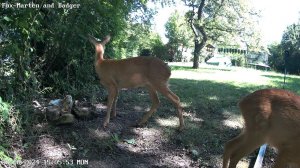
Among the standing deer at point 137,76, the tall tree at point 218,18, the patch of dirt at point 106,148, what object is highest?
the tall tree at point 218,18

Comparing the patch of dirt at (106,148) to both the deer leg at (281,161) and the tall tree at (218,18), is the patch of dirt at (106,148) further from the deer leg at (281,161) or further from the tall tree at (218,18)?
the tall tree at (218,18)

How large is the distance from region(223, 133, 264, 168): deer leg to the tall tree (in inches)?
891

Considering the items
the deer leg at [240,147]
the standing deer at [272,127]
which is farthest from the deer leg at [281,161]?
the deer leg at [240,147]

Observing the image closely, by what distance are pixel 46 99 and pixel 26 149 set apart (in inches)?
77.8

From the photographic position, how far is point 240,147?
4.38 metres

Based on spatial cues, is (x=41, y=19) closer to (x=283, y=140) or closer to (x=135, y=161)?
(x=135, y=161)

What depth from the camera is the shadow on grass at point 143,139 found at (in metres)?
4.98

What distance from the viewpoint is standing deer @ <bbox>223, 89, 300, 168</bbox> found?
3990 mm

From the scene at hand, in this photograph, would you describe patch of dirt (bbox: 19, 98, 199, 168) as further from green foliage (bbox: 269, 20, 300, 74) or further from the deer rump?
Answer: green foliage (bbox: 269, 20, 300, 74)

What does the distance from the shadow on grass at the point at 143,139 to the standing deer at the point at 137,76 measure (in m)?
0.31

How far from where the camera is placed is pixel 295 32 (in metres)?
41.1

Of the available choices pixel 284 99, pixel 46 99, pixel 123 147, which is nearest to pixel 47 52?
pixel 46 99

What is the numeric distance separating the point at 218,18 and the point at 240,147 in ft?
79.2

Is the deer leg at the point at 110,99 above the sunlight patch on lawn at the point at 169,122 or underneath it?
above
